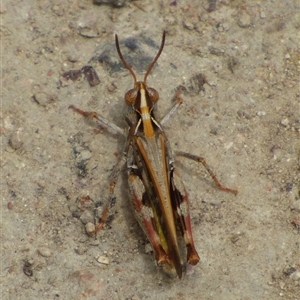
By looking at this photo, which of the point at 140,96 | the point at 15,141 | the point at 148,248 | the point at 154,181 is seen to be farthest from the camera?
the point at 15,141

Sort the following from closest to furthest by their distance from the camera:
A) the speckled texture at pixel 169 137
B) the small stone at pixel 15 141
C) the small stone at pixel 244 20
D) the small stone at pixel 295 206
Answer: the speckled texture at pixel 169 137 → the small stone at pixel 295 206 → the small stone at pixel 15 141 → the small stone at pixel 244 20

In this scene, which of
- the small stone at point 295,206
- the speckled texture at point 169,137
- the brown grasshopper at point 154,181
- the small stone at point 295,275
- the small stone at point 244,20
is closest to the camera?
the brown grasshopper at point 154,181

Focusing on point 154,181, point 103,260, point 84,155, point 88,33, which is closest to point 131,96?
point 84,155

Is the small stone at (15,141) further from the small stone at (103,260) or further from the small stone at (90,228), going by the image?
the small stone at (103,260)

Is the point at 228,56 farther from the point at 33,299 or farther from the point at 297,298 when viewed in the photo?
the point at 33,299

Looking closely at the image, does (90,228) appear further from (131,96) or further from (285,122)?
(285,122)

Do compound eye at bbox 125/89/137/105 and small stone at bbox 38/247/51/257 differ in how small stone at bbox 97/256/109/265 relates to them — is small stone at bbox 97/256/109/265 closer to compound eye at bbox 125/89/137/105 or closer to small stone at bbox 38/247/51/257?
small stone at bbox 38/247/51/257

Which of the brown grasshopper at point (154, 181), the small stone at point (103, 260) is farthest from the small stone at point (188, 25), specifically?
the small stone at point (103, 260)

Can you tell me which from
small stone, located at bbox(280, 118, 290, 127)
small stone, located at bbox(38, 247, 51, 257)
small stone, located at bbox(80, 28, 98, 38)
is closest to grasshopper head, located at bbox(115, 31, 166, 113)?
small stone, located at bbox(80, 28, 98, 38)
